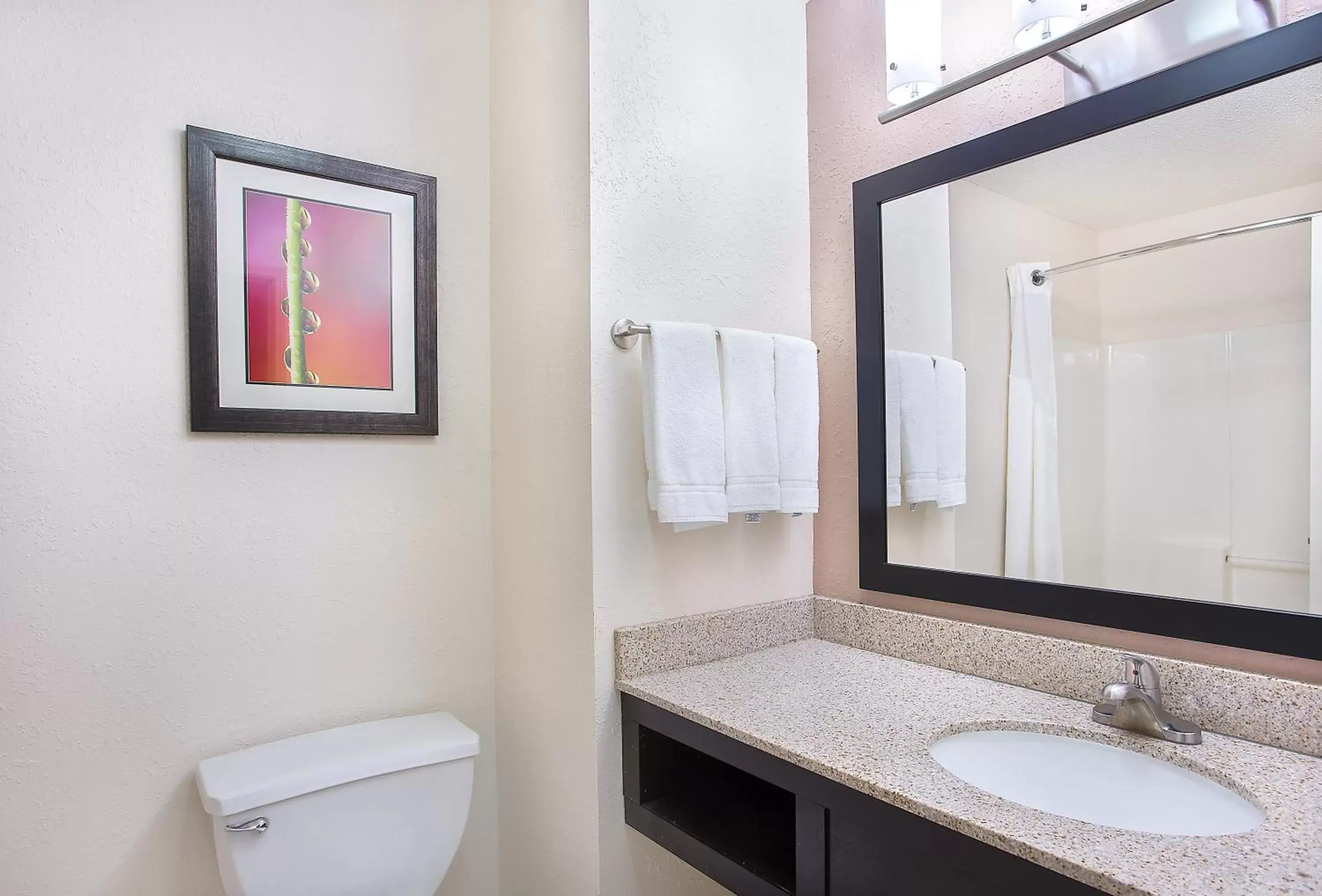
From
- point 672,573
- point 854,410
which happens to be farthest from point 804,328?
point 672,573

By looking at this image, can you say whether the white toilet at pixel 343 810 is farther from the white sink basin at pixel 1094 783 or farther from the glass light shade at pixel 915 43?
the glass light shade at pixel 915 43

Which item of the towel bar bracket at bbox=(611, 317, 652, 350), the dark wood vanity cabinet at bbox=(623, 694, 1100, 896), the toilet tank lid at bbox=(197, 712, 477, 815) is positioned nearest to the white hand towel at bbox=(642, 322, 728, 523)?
the towel bar bracket at bbox=(611, 317, 652, 350)

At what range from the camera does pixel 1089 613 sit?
1.23m

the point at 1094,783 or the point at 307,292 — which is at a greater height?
the point at 307,292

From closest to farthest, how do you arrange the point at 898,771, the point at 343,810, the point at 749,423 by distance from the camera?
the point at 898,771 < the point at 343,810 < the point at 749,423

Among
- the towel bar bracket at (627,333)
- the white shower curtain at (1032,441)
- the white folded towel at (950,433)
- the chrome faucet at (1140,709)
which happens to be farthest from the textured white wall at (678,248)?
the chrome faucet at (1140,709)

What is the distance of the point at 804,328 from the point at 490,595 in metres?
0.96

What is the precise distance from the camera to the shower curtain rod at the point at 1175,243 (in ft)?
3.44

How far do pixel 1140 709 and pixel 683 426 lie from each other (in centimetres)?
82

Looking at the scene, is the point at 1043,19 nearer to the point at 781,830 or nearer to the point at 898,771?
the point at 898,771

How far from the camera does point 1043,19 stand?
1253 mm

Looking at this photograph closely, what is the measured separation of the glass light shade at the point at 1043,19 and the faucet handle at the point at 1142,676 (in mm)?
989

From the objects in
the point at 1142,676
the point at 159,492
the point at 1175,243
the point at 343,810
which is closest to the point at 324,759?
the point at 343,810

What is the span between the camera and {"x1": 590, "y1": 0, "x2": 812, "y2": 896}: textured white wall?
139cm
